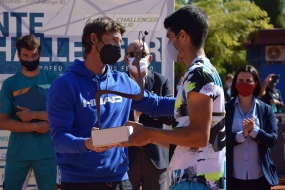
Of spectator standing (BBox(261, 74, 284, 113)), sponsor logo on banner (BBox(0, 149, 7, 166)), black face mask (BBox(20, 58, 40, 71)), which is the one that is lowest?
sponsor logo on banner (BBox(0, 149, 7, 166))

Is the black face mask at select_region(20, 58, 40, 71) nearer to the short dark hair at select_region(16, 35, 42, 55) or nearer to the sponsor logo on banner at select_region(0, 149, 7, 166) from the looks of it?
the short dark hair at select_region(16, 35, 42, 55)

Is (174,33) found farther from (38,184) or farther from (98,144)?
(38,184)

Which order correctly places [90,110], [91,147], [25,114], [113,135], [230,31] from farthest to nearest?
[230,31] → [25,114] → [90,110] → [91,147] → [113,135]

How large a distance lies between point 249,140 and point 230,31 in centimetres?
1922

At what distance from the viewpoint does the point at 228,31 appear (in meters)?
24.9

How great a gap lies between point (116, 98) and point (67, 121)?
403mm

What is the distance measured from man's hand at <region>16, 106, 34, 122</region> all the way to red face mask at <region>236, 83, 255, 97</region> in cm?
222

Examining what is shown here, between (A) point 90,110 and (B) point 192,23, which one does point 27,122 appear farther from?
(B) point 192,23

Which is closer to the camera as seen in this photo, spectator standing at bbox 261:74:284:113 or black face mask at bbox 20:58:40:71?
black face mask at bbox 20:58:40:71

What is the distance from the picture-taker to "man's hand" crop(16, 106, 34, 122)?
5.67m

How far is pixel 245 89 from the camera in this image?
6.30 meters

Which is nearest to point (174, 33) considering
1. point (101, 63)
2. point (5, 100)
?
point (101, 63)

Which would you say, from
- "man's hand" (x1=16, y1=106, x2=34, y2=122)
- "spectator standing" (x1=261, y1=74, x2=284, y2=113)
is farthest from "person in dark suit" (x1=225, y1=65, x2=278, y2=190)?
"spectator standing" (x1=261, y1=74, x2=284, y2=113)

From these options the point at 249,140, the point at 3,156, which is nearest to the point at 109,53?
the point at 249,140
